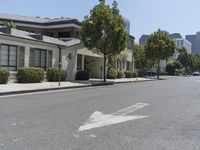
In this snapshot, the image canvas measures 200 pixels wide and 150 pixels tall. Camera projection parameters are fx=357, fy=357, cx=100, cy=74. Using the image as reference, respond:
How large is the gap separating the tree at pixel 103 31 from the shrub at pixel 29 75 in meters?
7.48

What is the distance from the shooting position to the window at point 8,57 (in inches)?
1008

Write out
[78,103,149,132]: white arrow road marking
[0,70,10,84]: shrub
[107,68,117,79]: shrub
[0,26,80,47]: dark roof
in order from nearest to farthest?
[78,103,149,132]: white arrow road marking < [0,70,10,84]: shrub < [0,26,80,47]: dark roof < [107,68,117,79]: shrub

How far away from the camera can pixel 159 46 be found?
5388cm

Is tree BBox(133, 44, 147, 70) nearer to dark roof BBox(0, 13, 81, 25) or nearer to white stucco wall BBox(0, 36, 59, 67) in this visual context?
dark roof BBox(0, 13, 81, 25)

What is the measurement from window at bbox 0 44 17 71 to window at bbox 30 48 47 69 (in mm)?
1904

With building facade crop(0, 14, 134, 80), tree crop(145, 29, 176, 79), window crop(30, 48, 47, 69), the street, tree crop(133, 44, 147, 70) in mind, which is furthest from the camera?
tree crop(133, 44, 147, 70)

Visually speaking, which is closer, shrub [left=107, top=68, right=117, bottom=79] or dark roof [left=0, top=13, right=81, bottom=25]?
shrub [left=107, top=68, right=117, bottom=79]

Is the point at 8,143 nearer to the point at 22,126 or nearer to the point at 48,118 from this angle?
the point at 22,126

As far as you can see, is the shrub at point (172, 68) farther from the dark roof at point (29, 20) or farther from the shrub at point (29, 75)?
the shrub at point (29, 75)

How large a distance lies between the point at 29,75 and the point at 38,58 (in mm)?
3450

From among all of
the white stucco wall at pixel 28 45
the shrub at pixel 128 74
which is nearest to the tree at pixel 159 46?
the shrub at pixel 128 74

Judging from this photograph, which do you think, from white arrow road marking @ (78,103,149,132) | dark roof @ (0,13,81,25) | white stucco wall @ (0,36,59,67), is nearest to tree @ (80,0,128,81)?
white stucco wall @ (0,36,59,67)

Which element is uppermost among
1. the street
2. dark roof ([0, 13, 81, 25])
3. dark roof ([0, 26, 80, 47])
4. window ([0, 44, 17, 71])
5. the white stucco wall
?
dark roof ([0, 13, 81, 25])

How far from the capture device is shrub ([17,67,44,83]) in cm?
2586
